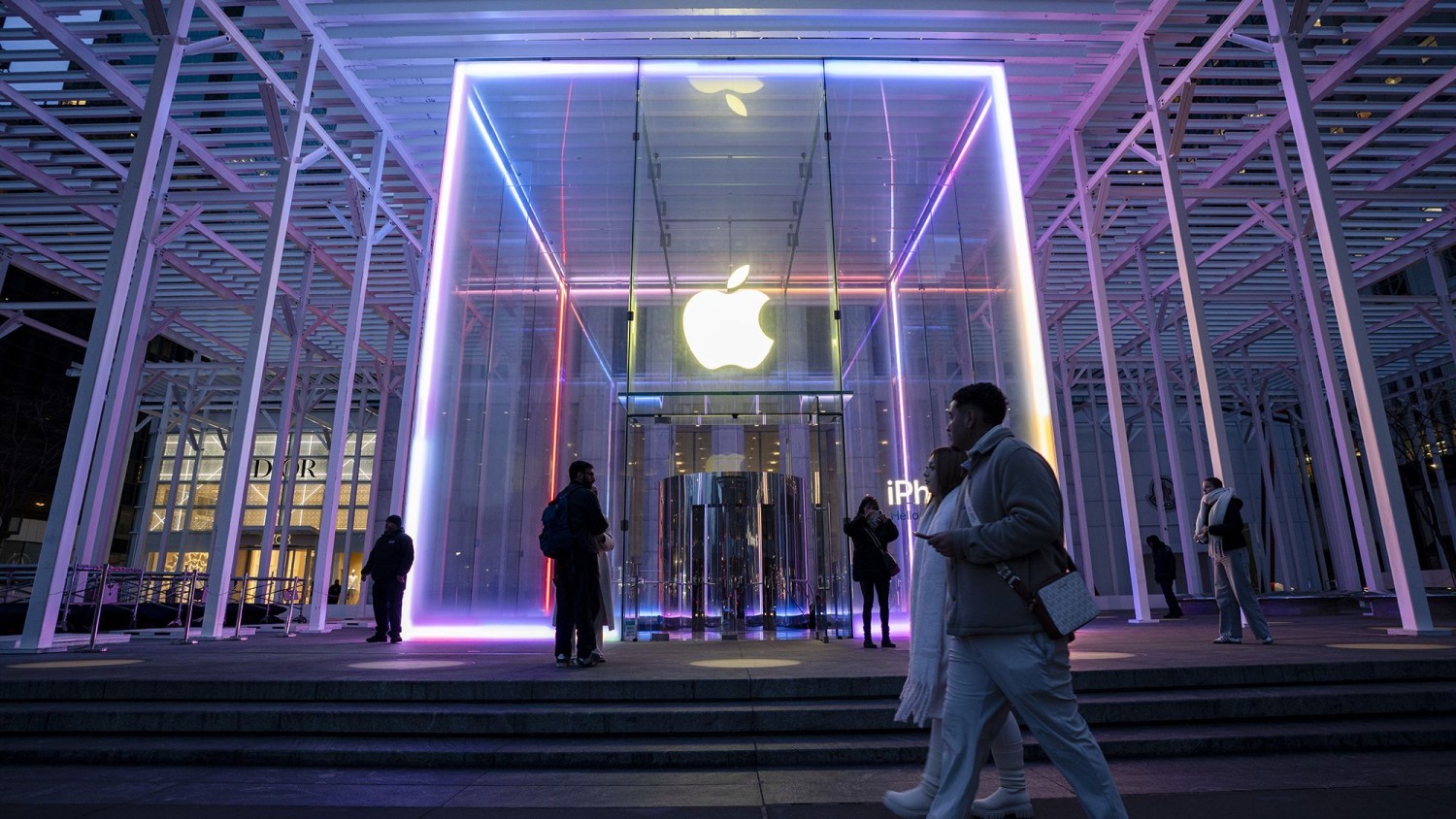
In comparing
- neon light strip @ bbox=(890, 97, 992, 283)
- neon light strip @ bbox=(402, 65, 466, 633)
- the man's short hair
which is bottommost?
the man's short hair

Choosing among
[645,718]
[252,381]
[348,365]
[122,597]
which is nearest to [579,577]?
[645,718]

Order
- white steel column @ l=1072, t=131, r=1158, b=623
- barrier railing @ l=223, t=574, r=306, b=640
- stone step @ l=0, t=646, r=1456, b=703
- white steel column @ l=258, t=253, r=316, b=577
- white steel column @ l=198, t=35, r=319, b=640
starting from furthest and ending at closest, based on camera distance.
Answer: white steel column @ l=258, t=253, r=316, b=577, white steel column @ l=1072, t=131, r=1158, b=623, barrier railing @ l=223, t=574, r=306, b=640, white steel column @ l=198, t=35, r=319, b=640, stone step @ l=0, t=646, r=1456, b=703

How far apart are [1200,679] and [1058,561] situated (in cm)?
310

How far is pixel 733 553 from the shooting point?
420 inches

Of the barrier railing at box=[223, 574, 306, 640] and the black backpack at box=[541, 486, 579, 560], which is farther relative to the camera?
the barrier railing at box=[223, 574, 306, 640]

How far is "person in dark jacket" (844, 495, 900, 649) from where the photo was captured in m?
7.99

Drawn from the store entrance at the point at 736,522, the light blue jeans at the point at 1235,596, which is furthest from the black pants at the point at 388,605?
the light blue jeans at the point at 1235,596

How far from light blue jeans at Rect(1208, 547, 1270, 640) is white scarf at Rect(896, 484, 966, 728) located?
5532mm

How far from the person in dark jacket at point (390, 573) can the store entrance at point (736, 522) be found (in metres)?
2.74

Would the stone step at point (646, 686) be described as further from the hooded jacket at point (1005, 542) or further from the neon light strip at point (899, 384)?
the neon light strip at point (899, 384)

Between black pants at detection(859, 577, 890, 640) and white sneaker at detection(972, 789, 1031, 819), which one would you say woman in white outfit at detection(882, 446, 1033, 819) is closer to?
white sneaker at detection(972, 789, 1031, 819)

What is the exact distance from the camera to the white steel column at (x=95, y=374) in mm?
7578

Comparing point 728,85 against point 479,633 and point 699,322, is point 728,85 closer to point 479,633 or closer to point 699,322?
point 699,322

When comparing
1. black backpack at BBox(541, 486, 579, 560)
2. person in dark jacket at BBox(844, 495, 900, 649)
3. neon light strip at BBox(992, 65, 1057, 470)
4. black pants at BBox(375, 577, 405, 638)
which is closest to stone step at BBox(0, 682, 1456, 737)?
black backpack at BBox(541, 486, 579, 560)
